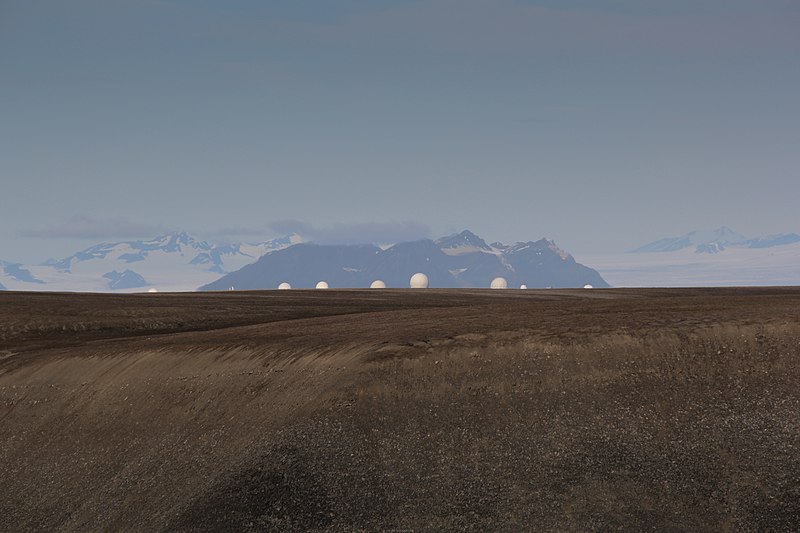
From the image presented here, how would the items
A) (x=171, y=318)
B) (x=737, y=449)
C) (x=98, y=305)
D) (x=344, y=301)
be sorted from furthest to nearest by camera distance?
(x=344, y=301) → (x=98, y=305) → (x=171, y=318) → (x=737, y=449)

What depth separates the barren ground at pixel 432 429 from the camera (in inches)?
1266

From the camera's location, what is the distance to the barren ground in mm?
32156

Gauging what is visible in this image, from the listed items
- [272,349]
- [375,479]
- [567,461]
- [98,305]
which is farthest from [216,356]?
[98,305]

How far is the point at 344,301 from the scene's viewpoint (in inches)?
3413

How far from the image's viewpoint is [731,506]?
31172 millimetres

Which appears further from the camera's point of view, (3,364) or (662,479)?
(3,364)

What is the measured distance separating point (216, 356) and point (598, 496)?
22120 millimetres

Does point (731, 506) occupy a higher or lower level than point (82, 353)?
lower

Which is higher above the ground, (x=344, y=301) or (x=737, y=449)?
(x=344, y=301)

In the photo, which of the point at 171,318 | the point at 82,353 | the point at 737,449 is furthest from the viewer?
the point at 171,318

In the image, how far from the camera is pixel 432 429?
3638 centimetres

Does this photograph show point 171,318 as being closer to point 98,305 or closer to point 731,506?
point 98,305

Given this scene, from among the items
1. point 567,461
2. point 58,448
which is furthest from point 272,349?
point 567,461

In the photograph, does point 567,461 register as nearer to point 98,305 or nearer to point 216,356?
point 216,356
